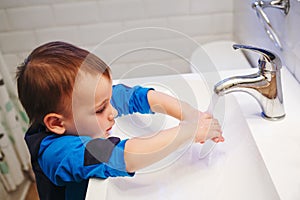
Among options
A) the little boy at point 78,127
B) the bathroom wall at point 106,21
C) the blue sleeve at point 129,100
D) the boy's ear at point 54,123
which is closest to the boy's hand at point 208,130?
the little boy at point 78,127

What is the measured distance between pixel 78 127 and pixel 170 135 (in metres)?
0.19

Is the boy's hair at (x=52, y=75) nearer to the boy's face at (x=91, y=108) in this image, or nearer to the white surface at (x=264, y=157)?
the boy's face at (x=91, y=108)

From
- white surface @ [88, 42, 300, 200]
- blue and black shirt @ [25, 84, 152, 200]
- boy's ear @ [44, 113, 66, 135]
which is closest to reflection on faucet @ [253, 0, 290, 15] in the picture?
white surface @ [88, 42, 300, 200]

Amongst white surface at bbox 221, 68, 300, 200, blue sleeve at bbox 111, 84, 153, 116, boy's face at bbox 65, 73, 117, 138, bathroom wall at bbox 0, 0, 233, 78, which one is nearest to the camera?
white surface at bbox 221, 68, 300, 200

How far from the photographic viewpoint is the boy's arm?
716mm

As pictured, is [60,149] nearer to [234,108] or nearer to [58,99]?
[58,99]

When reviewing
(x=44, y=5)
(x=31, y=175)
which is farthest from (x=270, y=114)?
(x=31, y=175)

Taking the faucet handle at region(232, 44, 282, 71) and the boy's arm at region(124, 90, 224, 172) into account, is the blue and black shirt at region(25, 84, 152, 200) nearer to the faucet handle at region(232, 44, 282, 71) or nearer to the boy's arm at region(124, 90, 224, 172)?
the boy's arm at region(124, 90, 224, 172)

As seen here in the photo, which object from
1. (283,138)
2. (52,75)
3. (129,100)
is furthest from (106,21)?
(283,138)

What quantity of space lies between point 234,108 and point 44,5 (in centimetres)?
75

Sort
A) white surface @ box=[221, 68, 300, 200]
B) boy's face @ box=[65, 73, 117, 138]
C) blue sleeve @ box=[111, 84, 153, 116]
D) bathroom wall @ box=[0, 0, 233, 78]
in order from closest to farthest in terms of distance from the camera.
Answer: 1. white surface @ box=[221, 68, 300, 200]
2. boy's face @ box=[65, 73, 117, 138]
3. blue sleeve @ box=[111, 84, 153, 116]
4. bathroom wall @ box=[0, 0, 233, 78]

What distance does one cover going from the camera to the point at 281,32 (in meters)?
0.86

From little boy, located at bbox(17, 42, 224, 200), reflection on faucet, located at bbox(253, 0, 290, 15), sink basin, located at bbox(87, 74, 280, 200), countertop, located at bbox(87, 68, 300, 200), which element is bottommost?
sink basin, located at bbox(87, 74, 280, 200)

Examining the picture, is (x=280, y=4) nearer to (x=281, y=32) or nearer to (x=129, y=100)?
(x=281, y=32)
